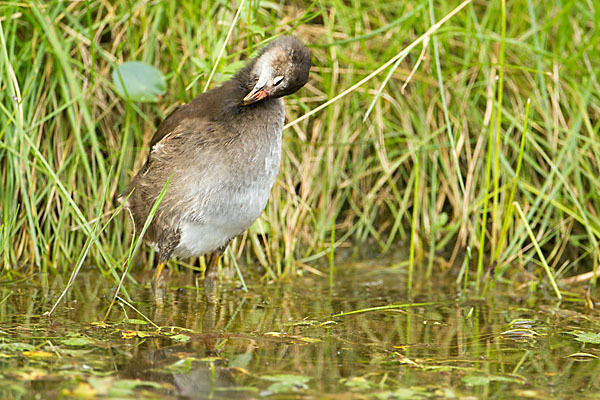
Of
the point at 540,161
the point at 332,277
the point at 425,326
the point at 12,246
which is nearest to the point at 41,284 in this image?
the point at 12,246

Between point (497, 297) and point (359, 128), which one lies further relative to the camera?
point (359, 128)

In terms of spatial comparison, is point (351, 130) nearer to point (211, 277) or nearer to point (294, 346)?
point (211, 277)

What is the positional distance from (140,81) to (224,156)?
1.12 metres

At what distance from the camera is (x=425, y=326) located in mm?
3711

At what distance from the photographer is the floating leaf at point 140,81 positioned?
15.0ft

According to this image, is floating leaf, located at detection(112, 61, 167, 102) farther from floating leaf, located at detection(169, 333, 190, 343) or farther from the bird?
floating leaf, located at detection(169, 333, 190, 343)

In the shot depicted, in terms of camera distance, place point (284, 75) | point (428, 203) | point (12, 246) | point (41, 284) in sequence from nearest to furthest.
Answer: point (284, 75), point (41, 284), point (12, 246), point (428, 203)

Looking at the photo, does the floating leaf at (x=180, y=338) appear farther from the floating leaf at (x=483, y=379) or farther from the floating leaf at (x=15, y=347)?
the floating leaf at (x=483, y=379)

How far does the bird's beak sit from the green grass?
736 millimetres

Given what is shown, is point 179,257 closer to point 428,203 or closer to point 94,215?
point 94,215

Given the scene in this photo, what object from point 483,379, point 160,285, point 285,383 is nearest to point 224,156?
point 160,285

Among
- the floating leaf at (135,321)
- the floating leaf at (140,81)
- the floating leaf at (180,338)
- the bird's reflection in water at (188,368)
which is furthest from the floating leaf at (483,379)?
the floating leaf at (140,81)

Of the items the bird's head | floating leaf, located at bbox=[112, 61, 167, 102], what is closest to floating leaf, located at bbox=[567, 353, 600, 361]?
the bird's head

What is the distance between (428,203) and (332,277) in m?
1.00
